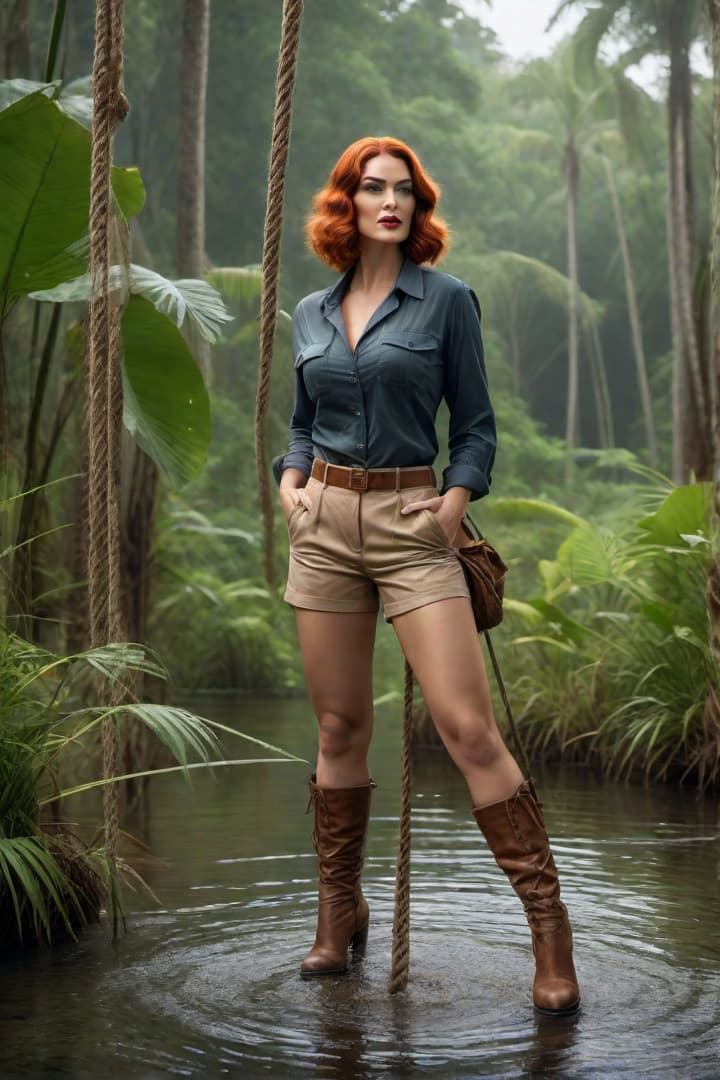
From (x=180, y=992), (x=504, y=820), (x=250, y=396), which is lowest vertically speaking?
(x=180, y=992)

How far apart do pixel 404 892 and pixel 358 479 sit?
3.22ft

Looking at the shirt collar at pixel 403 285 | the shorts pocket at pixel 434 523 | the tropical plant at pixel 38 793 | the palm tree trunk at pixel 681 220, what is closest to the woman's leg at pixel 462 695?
the shorts pocket at pixel 434 523

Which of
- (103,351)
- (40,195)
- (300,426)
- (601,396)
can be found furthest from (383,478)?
(601,396)

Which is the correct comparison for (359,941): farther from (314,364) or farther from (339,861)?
(314,364)

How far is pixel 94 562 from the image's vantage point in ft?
13.3

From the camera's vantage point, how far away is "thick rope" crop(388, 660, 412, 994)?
3656 mm

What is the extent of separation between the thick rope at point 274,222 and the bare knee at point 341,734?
442 millimetres

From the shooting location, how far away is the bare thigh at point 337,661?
3793 mm

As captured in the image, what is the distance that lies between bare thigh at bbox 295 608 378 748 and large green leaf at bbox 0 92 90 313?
5.36 ft

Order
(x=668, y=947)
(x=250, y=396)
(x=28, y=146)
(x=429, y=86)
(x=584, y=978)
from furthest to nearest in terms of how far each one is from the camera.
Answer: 1. (x=429, y=86)
2. (x=250, y=396)
3. (x=28, y=146)
4. (x=668, y=947)
5. (x=584, y=978)

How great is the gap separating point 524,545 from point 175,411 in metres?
22.4

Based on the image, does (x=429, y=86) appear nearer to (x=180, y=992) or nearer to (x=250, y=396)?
(x=250, y=396)

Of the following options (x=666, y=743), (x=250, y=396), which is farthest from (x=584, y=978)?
(x=250, y=396)

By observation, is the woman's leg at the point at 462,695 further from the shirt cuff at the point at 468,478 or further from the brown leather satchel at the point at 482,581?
the shirt cuff at the point at 468,478
